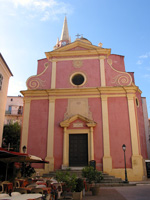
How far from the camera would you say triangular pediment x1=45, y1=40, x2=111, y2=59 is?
17969 mm

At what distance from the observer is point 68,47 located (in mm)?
18688

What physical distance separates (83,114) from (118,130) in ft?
9.75

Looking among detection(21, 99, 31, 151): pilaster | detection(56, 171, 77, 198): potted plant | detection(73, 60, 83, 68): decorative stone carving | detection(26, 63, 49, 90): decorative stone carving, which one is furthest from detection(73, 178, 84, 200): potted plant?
detection(73, 60, 83, 68): decorative stone carving

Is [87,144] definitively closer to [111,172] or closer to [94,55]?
[111,172]

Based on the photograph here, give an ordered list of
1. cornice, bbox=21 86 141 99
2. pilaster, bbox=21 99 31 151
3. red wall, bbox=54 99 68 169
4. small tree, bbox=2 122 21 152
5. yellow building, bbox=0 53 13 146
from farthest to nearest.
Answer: small tree, bbox=2 122 21 152, cornice, bbox=21 86 141 99, pilaster, bbox=21 99 31 151, yellow building, bbox=0 53 13 146, red wall, bbox=54 99 68 169

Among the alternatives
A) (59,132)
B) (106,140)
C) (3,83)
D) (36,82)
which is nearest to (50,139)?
(59,132)

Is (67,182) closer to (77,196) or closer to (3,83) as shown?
(77,196)

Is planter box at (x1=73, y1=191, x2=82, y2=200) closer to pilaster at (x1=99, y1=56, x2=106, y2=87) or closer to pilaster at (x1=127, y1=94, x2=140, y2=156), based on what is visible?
pilaster at (x1=127, y1=94, x2=140, y2=156)

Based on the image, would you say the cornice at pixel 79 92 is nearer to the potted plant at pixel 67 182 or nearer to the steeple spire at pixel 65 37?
the potted plant at pixel 67 182

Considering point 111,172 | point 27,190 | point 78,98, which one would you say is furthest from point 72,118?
point 27,190

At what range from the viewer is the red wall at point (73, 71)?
17281 millimetres

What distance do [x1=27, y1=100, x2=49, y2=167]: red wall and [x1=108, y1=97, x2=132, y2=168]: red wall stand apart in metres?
5.17

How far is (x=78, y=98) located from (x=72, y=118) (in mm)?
1826

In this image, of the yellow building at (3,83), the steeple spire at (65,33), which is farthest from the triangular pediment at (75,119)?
the steeple spire at (65,33)
